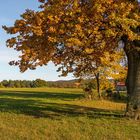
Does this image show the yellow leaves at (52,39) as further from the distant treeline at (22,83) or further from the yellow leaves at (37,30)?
the distant treeline at (22,83)

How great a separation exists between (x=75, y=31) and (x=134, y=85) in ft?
18.1

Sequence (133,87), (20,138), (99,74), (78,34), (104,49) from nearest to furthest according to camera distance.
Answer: (20,138) → (78,34) → (104,49) → (133,87) → (99,74)

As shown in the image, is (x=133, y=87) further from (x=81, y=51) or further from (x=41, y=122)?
(x=41, y=122)

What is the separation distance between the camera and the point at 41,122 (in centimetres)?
2106

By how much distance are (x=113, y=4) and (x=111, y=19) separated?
0.79 m

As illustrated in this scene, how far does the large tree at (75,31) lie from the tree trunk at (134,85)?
6 centimetres

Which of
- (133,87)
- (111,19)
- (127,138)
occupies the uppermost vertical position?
(111,19)

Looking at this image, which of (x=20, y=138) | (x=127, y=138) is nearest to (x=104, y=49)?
(x=127, y=138)

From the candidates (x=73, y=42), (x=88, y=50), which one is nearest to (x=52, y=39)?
(x=73, y=42)

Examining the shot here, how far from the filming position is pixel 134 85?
78.0ft

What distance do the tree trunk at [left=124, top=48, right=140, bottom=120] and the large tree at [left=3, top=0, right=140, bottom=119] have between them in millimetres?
56

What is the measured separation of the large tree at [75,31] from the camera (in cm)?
2048

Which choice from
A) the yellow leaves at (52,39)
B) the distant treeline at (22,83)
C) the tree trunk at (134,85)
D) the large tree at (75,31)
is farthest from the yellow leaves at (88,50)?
the distant treeline at (22,83)

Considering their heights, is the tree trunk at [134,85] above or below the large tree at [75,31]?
below
